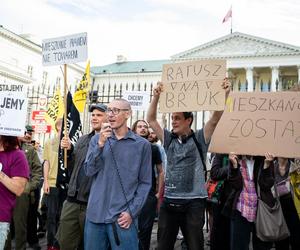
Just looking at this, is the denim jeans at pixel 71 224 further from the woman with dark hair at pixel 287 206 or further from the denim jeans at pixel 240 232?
the woman with dark hair at pixel 287 206

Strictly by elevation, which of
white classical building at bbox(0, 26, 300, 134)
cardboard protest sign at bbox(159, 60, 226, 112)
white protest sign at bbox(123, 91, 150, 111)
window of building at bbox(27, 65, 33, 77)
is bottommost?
cardboard protest sign at bbox(159, 60, 226, 112)

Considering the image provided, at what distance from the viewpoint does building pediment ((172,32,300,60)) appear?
52125mm

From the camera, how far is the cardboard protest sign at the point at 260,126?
13.3 feet

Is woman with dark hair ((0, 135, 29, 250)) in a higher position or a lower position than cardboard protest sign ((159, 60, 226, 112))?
lower

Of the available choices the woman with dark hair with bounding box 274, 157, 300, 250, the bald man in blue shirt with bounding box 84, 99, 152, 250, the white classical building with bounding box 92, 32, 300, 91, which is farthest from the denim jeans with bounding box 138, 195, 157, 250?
the white classical building with bounding box 92, 32, 300, 91

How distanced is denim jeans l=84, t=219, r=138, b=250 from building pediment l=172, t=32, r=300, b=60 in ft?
168

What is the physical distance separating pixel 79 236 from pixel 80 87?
347 centimetres

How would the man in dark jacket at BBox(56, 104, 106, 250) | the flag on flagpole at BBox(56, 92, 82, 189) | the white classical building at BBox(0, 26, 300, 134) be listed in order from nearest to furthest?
the man in dark jacket at BBox(56, 104, 106, 250), the flag on flagpole at BBox(56, 92, 82, 189), the white classical building at BBox(0, 26, 300, 134)

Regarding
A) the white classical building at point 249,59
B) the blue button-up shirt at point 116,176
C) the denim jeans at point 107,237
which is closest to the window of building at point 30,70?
the white classical building at point 249,59

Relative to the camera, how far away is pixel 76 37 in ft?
16.2

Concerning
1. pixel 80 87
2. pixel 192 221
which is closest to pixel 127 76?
pixel 80 87

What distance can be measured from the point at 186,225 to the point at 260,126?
48.0 inches

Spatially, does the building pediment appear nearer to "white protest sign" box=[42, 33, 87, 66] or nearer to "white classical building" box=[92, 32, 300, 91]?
"white classical building" box=[92, 32, 300, 91]

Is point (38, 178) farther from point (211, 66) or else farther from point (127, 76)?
point (127, 76)
